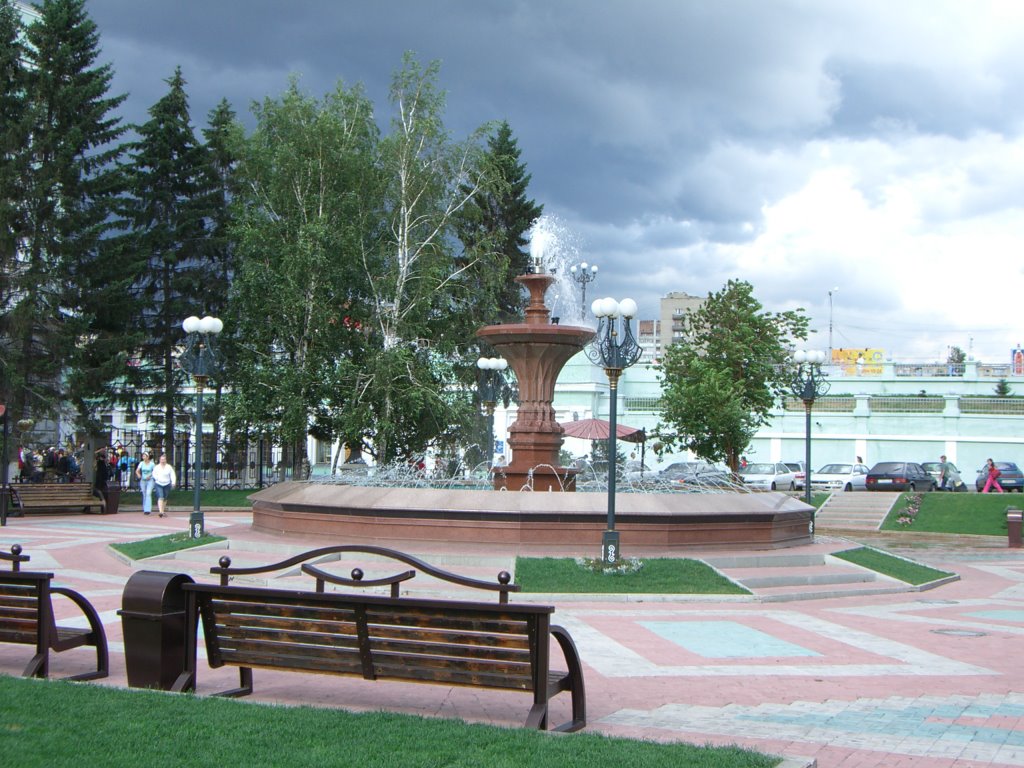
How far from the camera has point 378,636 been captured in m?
6.24

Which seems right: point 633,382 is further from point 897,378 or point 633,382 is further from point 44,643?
point 44,643

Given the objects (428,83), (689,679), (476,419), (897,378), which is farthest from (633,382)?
(689,679)

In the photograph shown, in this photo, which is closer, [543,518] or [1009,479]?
[543,518]

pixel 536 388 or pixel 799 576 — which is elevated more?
pixel 536 388

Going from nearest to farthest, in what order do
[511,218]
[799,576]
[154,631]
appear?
[154,631] < [799,576] < [511,218]

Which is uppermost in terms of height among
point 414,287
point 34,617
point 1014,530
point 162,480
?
point 414,287

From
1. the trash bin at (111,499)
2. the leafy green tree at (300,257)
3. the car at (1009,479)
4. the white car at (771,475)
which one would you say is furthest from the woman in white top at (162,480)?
the car at (1009,479)

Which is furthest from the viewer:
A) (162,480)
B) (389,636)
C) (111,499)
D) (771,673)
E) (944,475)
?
(944,475)

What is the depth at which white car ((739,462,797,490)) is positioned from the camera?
4172 cm

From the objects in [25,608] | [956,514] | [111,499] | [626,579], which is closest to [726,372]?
[956,514]

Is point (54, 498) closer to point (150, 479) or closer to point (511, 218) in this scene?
point (150, 479)

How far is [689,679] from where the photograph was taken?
26.8ft

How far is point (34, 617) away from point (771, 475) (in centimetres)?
3784

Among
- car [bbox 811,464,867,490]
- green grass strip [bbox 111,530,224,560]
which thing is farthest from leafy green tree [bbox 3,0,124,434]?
car [bbox 811,464,867,490]
